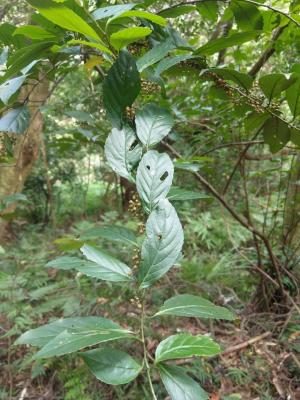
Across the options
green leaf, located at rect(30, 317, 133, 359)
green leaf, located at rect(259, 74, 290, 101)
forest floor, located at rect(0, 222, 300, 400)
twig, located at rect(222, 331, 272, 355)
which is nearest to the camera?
green leaf, located at rect(30, 317, 133, 359)

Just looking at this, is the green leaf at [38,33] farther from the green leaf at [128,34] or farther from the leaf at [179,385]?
the leaf at [179,385]

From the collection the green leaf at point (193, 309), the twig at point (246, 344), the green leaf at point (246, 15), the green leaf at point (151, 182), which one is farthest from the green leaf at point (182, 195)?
the twig at point (246, 344)

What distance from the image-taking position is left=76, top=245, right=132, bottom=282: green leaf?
1.69ft

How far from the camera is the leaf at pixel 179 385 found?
446 millimetres

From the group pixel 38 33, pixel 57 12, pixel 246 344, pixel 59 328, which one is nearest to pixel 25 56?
pixel 38 33

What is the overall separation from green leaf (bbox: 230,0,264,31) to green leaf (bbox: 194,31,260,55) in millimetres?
128

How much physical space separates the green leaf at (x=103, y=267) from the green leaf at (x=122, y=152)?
13 centimetres

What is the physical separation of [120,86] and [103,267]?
0.30m

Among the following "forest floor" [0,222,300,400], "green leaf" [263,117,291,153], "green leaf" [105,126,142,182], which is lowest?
"forest floor" [0,222,300,400]

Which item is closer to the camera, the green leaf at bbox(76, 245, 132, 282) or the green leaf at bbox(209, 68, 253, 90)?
the green leaf at bbox(76, 245, 132, 282)

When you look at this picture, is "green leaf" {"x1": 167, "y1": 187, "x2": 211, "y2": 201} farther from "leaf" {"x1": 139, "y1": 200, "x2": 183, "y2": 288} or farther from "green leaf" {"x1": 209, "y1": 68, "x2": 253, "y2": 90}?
"green leaf" {"x1": 209, "y1": 68, "x2": 253, "y2": 90}

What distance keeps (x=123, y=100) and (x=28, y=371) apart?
1825 millimetres

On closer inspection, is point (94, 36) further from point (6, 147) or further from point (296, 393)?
point (296, 393)

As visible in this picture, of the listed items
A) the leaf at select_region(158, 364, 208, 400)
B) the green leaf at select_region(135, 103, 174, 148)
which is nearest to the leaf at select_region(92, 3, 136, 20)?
the green leaf at select_region(135, 103, 174, 148)
